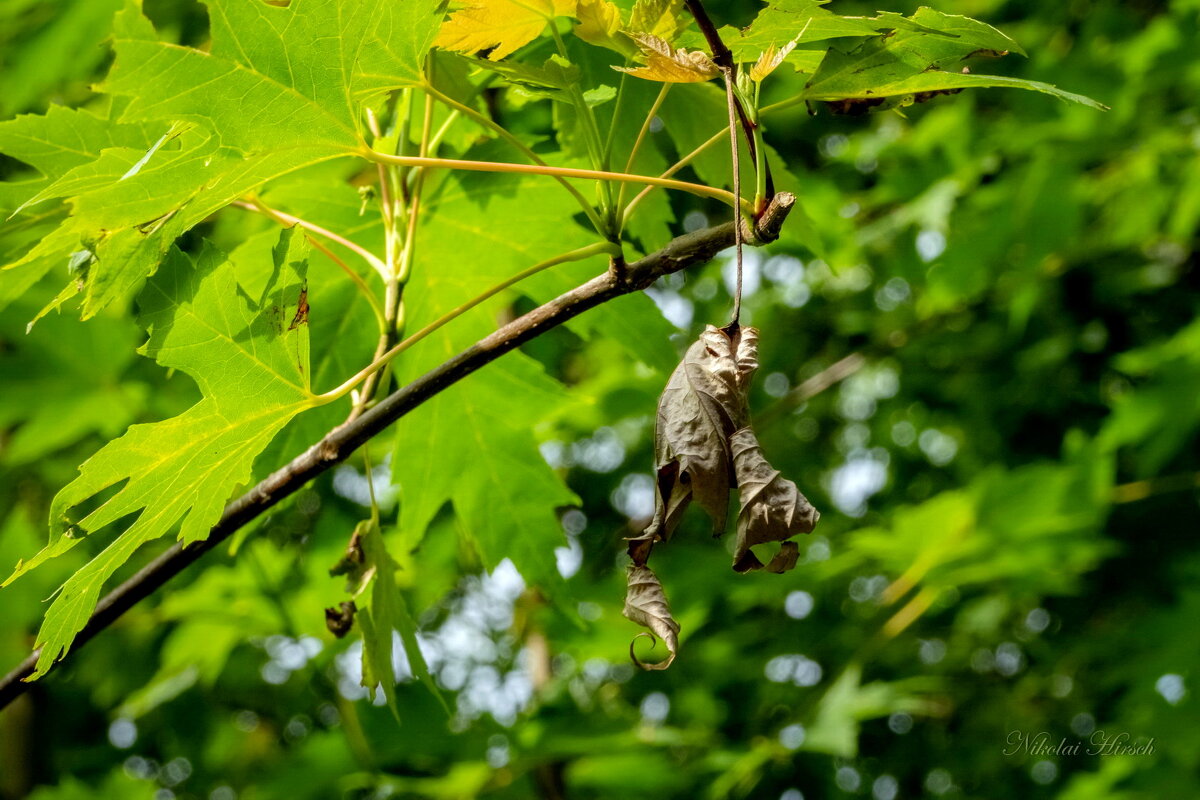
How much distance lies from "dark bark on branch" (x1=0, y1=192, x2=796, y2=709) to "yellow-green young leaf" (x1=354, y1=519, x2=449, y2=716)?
0.15m

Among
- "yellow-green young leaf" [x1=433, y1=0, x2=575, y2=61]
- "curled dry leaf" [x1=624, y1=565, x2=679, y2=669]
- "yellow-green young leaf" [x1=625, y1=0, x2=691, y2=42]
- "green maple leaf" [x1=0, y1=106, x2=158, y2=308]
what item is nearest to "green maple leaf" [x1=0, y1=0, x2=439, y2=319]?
"yellow-green young leaf" [x1=433, y1=0, x2=575, y2=61]

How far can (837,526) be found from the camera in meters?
3.11

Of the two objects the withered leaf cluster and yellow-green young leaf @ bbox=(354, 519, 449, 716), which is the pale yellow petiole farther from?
yellow-green young leaf @ bbox=(354, 519, 449, 716)

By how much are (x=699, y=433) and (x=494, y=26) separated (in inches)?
14.0

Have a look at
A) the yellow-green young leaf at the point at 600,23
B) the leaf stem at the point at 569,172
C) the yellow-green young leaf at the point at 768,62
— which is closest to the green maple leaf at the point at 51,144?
the leaf stem at the point at 569,172

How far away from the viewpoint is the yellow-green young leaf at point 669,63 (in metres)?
0.62

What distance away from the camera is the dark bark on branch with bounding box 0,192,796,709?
0.67 meters

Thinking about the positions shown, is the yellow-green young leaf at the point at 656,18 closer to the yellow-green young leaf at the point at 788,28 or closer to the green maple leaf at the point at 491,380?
the yellow-green young leaf at the point at 788,28

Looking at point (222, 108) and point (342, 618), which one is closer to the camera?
point (222, 108)

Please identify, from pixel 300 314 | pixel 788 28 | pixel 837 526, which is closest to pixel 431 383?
pixel 300 314

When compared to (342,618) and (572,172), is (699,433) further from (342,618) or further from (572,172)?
(342,618)

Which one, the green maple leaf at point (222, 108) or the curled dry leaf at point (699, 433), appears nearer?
the curled dry leaf at point (699, 433)

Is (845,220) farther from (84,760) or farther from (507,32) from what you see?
(84,760)

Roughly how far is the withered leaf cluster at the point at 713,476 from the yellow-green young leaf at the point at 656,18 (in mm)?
217
